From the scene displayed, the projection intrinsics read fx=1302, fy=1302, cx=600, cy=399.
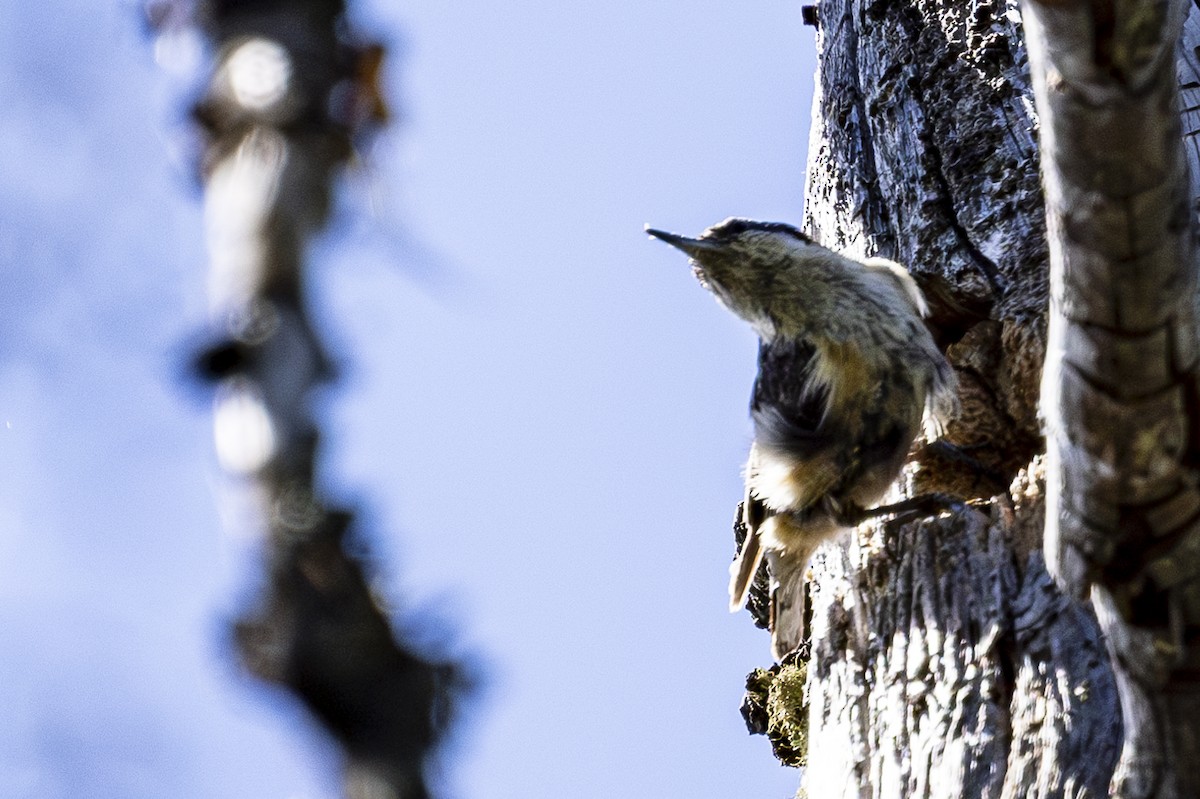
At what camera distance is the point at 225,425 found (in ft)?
2.04

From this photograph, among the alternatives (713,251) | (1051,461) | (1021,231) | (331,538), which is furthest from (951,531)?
(331,538)

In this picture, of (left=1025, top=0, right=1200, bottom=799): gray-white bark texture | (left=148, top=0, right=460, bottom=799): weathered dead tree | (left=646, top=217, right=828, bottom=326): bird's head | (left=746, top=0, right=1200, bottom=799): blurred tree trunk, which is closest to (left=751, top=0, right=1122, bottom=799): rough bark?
(left=746, top=0, right=1200, bottom=799): blurred tree trunk

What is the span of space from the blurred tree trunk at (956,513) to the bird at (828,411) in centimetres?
9

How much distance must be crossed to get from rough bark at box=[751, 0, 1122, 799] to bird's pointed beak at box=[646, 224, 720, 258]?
0.34m

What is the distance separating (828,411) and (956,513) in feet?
2.34

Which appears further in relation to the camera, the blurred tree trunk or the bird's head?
the bird's head

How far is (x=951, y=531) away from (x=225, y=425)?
2395 mm

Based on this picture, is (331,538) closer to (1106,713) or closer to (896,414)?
(1106,713)

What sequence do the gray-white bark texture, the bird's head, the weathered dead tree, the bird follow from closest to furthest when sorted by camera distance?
the weathered dead tree, the gray-white bark texture, the bird, the bird's head

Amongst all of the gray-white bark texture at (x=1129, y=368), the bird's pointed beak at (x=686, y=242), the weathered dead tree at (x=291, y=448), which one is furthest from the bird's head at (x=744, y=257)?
the weathered dead tree at (x=291, y=448)

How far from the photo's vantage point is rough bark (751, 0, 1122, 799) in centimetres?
240

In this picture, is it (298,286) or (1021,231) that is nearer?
(298,286)

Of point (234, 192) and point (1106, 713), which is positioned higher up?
point (1106, 713)

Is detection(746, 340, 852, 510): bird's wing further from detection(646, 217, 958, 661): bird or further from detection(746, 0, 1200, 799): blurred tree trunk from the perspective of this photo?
detection(746, 0, 1200, 799): blurred tree trunk
